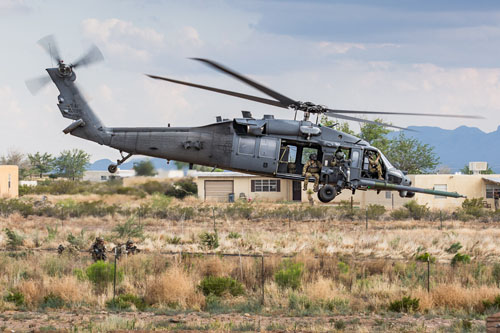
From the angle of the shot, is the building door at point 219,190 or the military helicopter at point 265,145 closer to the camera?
the military helicopter at point 265,145

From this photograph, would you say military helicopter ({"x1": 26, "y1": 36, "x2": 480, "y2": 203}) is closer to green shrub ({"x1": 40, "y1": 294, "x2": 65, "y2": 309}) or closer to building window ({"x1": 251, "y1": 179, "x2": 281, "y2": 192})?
green shrub ({"x1": 40, "y1": 294, "x2": 65, "y2": 309})

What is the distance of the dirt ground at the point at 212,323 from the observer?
60.4ft

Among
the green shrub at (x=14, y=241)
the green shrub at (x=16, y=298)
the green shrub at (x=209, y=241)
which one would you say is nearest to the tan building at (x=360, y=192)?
the green shrub at (x=209, y=241)

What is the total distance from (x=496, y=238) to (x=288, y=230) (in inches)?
467

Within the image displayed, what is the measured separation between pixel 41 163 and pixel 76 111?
99.9 metres

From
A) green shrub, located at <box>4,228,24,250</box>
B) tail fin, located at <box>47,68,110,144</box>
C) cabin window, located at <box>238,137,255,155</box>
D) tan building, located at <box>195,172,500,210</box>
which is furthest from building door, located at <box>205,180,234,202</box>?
cabin window, located at <box>238,137,255,155</box>

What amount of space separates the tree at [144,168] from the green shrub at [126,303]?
1180cm

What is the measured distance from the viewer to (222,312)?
21.3 m

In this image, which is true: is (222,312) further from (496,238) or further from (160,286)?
(496,238)

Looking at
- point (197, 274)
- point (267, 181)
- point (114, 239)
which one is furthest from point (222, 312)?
point (267, 181)

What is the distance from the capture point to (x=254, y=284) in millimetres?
24938

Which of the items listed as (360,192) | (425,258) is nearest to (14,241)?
(425,258)

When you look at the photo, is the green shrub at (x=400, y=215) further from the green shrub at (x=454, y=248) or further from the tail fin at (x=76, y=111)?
the tail fin at (x=76, y=111)

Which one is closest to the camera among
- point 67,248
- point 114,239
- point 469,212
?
point 67,248
